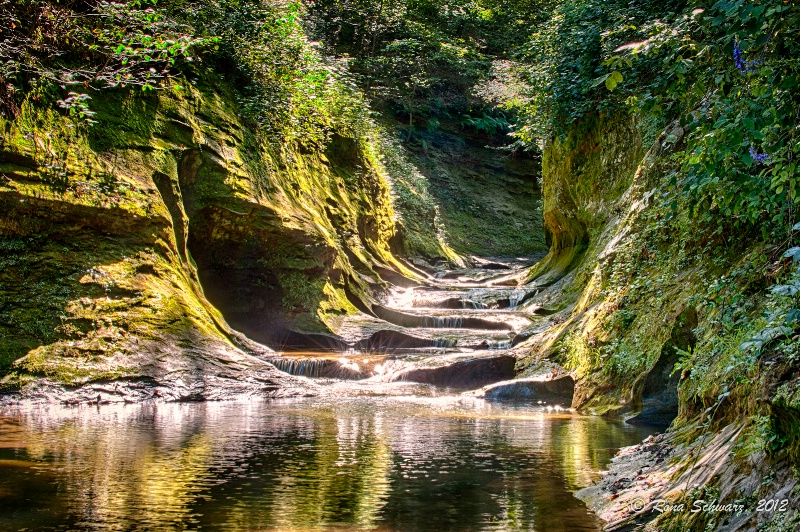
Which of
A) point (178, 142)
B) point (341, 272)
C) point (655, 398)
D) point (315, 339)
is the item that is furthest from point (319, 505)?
point (341, 272)

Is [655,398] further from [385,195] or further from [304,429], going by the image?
[385,195]

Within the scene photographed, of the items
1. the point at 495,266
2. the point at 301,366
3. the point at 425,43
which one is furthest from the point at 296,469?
the point at 425,43

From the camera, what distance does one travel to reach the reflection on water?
470 centimetres

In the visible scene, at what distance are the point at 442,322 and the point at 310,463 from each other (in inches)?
501

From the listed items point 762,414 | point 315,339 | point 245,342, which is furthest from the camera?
point 315,339

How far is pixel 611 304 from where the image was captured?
1020cm

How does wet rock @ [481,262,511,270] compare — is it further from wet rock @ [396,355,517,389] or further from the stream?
the stream

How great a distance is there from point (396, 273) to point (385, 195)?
417 cm

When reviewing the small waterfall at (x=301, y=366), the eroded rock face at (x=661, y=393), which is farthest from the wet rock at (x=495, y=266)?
the eroded rock face at (x=661, y=393)

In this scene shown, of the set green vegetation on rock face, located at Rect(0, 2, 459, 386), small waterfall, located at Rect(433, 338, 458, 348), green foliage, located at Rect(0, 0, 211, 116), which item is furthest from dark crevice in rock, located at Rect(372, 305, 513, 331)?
green foliage, located at Rect(0, 0, 211, 116)

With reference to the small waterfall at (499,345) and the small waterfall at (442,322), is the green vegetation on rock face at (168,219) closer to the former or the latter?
the small waterfall at (442,322)

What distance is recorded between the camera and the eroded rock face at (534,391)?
10.8 m

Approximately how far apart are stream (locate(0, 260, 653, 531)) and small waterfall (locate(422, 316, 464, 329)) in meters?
6.70

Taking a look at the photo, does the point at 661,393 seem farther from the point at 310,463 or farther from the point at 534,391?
the point at 310,463
